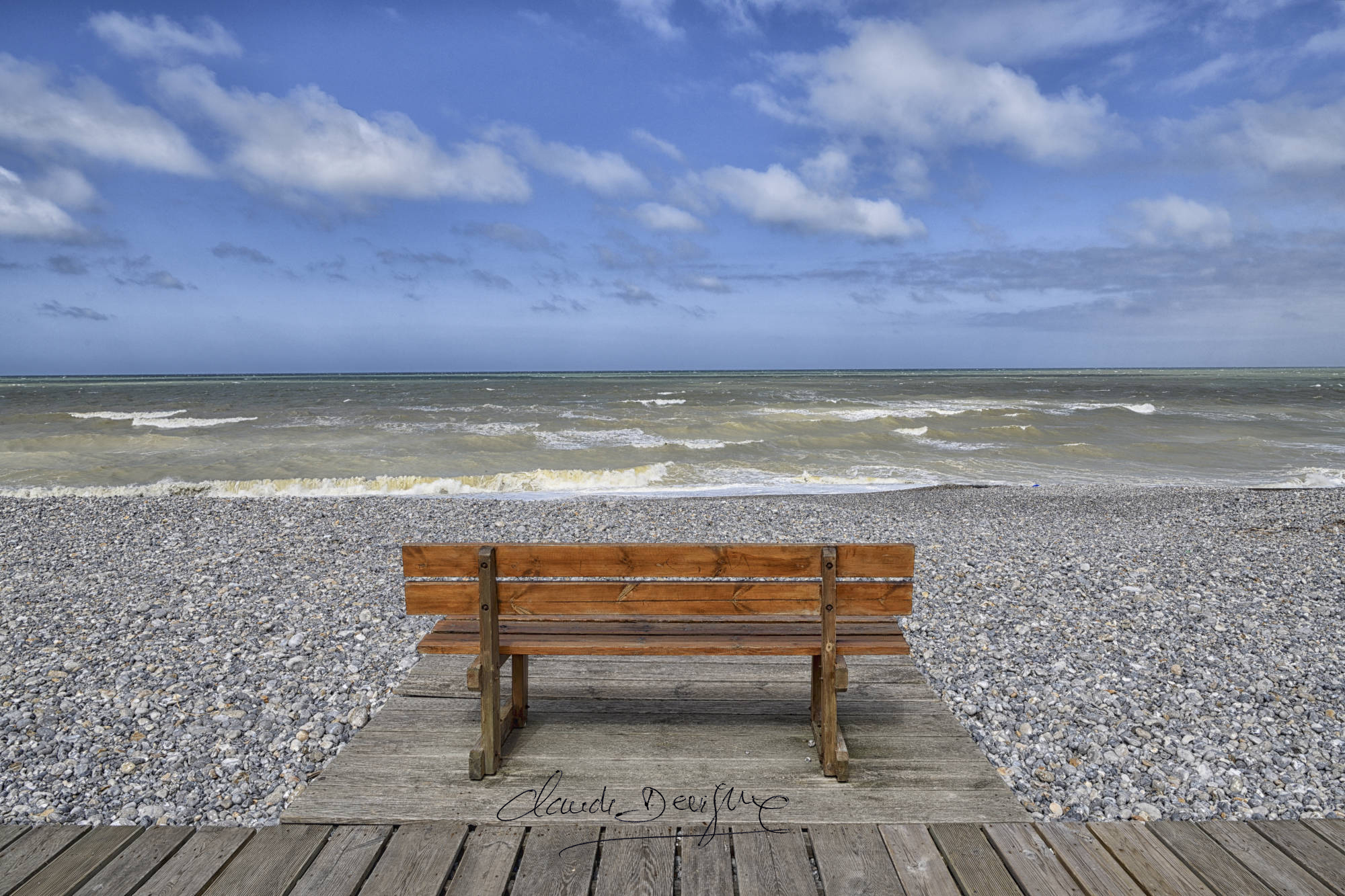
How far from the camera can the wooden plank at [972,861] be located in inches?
106

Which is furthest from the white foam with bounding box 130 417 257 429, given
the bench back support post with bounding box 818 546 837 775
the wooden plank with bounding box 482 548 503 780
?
the bench back support post with bounding box 818 546 837 775

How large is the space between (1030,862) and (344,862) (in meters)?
2.57

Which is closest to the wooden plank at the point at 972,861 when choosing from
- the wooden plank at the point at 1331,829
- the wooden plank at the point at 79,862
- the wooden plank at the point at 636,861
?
the wooden plank at the point at 636,861

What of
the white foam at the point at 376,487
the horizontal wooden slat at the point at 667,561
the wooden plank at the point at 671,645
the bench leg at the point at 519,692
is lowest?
the white foam at the point at 376,487

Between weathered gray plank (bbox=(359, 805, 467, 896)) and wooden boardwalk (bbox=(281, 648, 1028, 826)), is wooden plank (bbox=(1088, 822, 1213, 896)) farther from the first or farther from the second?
weathered gray plank (bbox=(359, 805, 467, 896))

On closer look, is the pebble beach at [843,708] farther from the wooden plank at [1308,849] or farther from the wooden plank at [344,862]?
the wooden plank at [344,862]

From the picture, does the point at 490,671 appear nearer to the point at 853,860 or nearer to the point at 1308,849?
the point at 853,860

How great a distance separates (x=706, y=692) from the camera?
4172 mm

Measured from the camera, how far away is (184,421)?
33781 mm

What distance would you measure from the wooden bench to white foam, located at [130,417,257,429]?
109ft

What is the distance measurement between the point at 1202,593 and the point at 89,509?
47.3 feet

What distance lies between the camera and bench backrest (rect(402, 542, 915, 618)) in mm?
3242

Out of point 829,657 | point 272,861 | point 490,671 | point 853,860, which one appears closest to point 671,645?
point 829,657

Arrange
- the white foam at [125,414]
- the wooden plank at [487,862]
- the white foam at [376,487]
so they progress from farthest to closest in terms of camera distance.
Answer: the white foam at [125,414]
the white foam at [376,487]
the wooden plank at [487,862]
